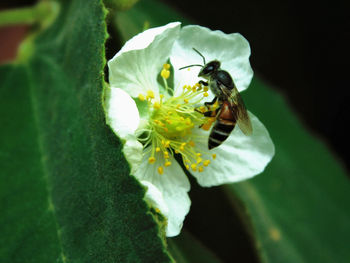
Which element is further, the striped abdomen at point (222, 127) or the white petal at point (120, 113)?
the striped abdomen at point (222, 127)

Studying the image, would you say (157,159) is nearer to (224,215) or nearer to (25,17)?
(224,215)

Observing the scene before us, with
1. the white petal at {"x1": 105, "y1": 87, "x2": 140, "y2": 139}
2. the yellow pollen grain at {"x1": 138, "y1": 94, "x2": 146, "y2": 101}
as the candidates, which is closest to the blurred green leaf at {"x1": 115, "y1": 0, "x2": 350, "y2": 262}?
the yellow pollen grain at {"x1": 138, "y1": 94, "x2": 146, "y2": 101}

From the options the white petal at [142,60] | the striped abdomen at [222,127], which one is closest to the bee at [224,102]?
the striped abdomen at [222,127]

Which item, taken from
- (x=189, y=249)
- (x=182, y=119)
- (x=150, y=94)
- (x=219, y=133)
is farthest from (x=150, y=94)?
(x=189, y=249)

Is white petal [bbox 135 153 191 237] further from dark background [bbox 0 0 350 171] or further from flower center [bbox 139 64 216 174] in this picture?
dark background [bbox 0 0 350 171]

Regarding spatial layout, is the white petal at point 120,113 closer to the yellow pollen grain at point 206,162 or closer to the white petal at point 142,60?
the white petal at point 142,60

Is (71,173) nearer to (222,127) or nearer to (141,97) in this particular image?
(141,97)
